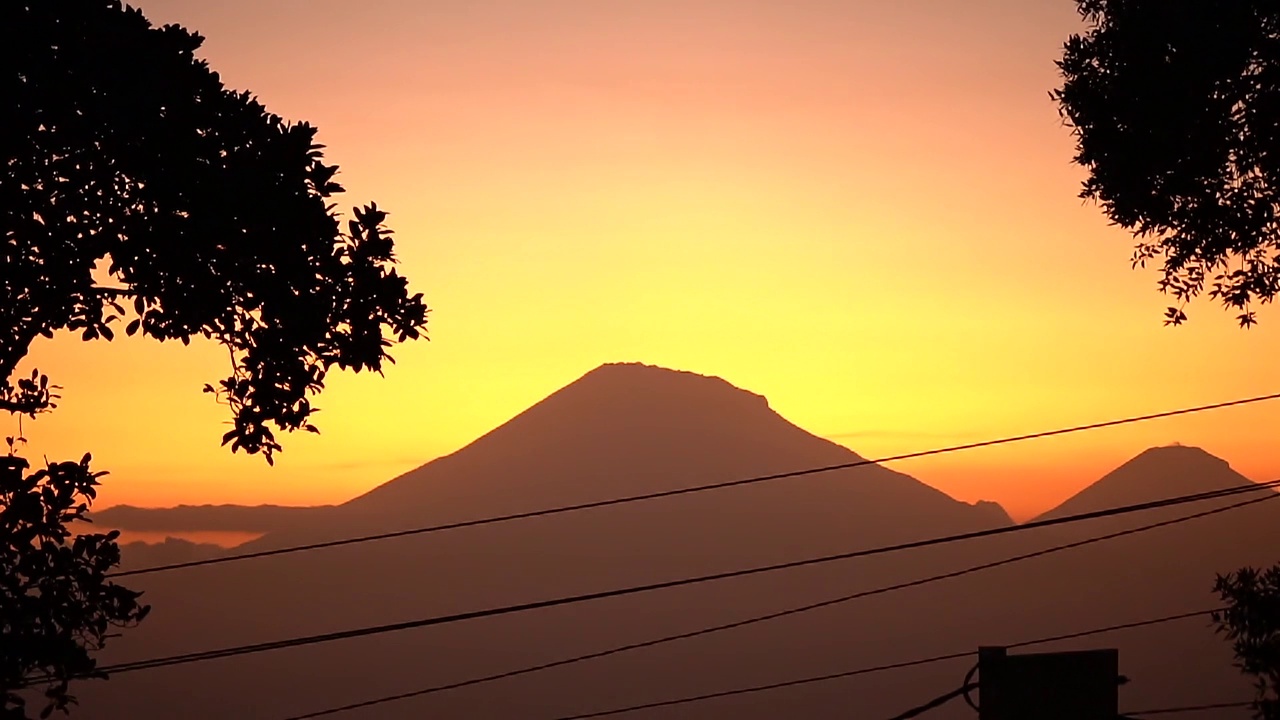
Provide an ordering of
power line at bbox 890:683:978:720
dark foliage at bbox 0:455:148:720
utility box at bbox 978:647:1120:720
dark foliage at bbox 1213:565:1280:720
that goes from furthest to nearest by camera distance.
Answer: utility box at bbox 978:647:1120:720
power line at bbox 890:683:978:720
dark foliage at bbox 1213:565:1280:720
dark foliage at bbox 0:455:148:720

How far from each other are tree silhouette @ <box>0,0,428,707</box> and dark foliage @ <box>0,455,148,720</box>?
0.02 meters

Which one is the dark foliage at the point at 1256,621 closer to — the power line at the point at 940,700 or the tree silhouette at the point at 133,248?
the power line at the point at 940,700

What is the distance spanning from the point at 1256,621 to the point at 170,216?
12132 millimetres

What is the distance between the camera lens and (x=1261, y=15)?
1794 centimetres

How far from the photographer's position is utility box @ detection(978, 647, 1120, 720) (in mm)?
19781

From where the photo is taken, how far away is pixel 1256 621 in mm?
16500

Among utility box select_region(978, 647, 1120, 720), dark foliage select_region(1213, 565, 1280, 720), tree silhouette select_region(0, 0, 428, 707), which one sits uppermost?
tree silhouette select_region(0, 0, 428, 707)

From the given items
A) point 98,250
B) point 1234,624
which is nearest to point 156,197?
point 98,250

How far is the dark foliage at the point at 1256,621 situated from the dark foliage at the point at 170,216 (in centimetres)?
940

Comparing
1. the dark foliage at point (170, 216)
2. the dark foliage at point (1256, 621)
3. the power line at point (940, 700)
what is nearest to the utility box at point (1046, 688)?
the power line at point (940, 700)

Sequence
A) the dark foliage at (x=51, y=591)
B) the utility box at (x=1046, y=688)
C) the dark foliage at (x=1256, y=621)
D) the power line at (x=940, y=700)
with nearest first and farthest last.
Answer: the dark foliage at (x=51, y=591)
the dark foliage at (x=1256, y=621)
the power line at (x=940, y=700)
the utility box at (x=1046, y=688)

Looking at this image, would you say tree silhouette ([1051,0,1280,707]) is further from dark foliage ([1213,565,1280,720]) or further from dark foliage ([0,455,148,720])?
dark foliage ([0,455,148,720])

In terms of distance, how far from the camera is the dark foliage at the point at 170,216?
44.1 feet

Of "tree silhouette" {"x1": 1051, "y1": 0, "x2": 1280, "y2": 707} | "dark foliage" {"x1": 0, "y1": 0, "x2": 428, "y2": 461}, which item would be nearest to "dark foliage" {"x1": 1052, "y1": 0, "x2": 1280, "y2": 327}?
"tree silhouette" {"x1": 1051, "y1": 0, "x2": 1280, "y2": 707}
